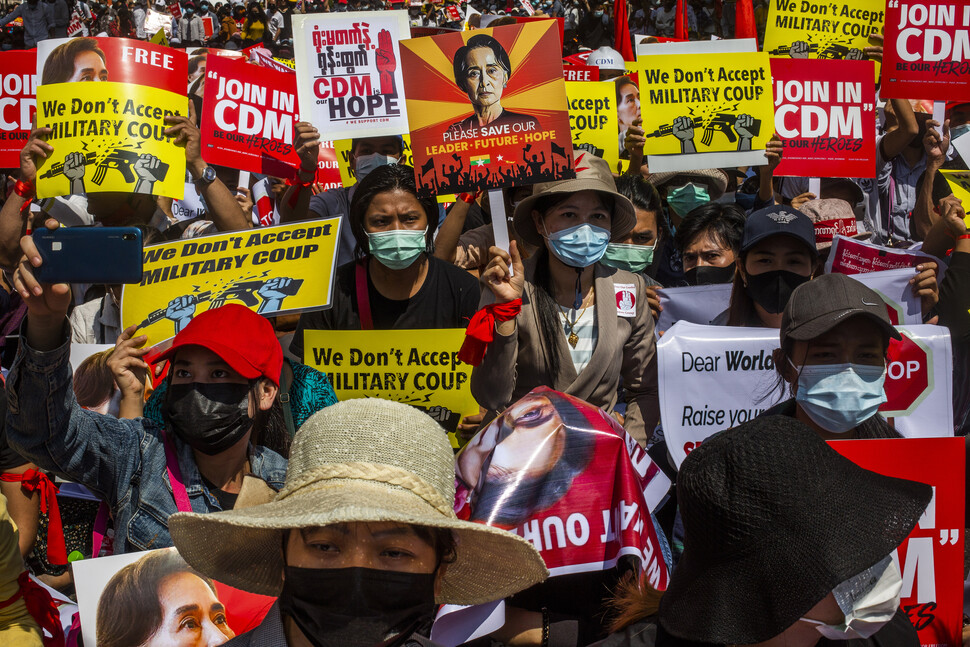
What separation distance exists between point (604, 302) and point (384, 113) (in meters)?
2.46

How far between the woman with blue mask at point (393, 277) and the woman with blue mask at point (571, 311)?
19.8 inches

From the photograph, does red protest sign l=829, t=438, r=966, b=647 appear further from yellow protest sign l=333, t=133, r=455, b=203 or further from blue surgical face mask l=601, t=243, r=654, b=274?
yellow protest sign l=333, t=133, r=455, b=203

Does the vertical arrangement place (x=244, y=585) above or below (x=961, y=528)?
above

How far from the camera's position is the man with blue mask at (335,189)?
5.45 meters

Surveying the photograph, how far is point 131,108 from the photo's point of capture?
5.28 meters


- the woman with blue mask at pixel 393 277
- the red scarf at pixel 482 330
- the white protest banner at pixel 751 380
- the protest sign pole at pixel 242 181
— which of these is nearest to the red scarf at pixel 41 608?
the red scarf at pixel 482 330

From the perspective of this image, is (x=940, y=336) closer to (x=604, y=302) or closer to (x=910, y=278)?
(x=910, y=278)

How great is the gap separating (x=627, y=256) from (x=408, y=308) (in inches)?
59.1

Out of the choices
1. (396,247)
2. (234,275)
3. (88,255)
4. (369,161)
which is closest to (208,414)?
(88,255)

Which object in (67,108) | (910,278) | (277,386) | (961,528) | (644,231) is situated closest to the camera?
(961,528)

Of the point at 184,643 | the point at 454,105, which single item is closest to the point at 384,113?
the point at 454,105

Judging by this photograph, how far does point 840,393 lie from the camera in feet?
10.6

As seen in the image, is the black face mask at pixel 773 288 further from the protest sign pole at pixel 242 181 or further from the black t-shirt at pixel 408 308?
the protest sign pole at pixel 242 181

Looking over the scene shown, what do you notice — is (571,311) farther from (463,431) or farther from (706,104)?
(706,104)
